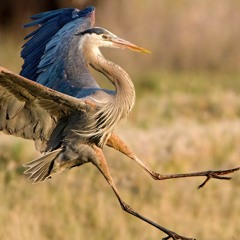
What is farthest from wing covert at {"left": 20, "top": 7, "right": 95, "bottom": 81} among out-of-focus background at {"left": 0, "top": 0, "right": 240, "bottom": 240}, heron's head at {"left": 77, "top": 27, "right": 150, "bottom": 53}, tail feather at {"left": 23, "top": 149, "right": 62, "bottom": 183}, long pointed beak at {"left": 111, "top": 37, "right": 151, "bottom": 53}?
out-of-focus background at {"left": 0, "top": 0, "right": 240, "bottom": 240}

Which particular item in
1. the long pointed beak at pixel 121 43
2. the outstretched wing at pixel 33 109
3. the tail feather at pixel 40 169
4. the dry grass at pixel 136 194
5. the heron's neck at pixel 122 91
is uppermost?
the long pointed beak at pixel 121 43

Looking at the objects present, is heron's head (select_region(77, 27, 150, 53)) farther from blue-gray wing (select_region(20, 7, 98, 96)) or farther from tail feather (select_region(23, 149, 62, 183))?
tail feather (select_region(23, 149, 62, 183))

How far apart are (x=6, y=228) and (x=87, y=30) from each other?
2857 mm

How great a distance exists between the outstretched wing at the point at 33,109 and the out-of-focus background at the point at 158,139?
245 cm

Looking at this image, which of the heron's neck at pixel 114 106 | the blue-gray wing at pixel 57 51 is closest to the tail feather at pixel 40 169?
the heron's neck at pixel 114 106

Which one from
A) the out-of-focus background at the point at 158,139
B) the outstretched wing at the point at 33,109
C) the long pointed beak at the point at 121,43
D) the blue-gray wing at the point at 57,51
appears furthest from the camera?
the out-of-focus background at the point at 158,139

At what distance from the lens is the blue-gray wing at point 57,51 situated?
314 inches

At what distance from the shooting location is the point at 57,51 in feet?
27.2

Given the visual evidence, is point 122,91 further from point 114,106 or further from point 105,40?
point 105,40

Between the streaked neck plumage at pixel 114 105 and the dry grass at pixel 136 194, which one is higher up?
the streaked neck plumage at pixel 114 105

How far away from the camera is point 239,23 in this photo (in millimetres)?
19453

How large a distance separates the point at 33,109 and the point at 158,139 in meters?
5.69

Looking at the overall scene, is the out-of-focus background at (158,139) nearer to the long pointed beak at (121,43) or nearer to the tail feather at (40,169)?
the tail feather at (40,169)

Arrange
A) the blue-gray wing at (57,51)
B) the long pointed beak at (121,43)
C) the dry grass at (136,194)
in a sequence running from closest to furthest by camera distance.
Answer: the long pointed beak at (121,43) → the blue-gray wing at (57,51) → the dry grass at (136,194)
